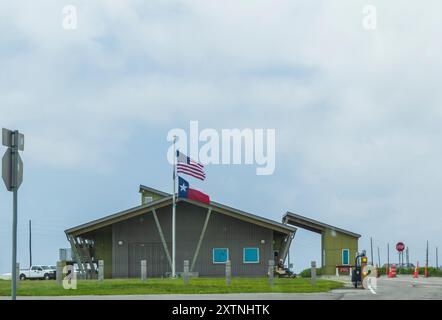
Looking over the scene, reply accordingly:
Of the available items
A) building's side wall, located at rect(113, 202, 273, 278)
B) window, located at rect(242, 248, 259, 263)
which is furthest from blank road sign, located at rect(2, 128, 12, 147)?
window, located at rect(242, 248, 259, 263)

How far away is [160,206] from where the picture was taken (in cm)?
4397

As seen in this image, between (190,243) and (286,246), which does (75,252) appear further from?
(286,246)

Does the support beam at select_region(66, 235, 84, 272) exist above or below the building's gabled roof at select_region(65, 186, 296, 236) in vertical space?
below

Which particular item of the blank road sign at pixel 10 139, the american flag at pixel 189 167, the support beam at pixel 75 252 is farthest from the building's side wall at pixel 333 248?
the blank road sign at pixel 10 139

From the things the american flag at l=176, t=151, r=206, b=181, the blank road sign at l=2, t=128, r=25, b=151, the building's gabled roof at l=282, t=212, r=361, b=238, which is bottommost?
the building's gabled roof at l=282, t=212, r=361, b=238

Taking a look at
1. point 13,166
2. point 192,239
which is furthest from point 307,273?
point 13,166

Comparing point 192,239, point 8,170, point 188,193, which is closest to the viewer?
point 8,170

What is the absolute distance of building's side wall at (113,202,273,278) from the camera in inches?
1777

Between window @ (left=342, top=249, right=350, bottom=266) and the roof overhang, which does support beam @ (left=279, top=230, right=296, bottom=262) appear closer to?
the roof overhang

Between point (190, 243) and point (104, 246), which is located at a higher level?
point (190, 243)

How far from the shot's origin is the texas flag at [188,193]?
42625 mm

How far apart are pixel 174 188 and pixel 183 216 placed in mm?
2996

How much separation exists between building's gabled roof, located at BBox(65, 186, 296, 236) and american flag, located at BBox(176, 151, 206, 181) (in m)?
2.50

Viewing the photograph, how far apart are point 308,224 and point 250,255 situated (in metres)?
8.67
